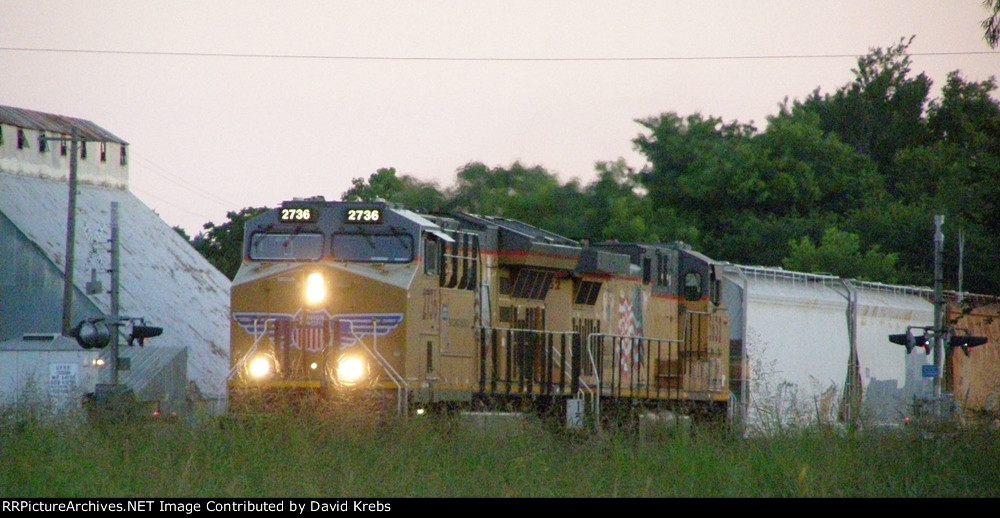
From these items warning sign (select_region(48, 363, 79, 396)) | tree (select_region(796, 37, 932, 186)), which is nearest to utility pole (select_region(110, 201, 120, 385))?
warning sign (select_region(48, 363, 79, 396))

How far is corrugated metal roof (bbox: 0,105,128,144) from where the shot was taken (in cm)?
4028

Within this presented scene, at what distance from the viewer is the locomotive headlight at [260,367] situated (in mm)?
15938

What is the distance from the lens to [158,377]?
28.8 m

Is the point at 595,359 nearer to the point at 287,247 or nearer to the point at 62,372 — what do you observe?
the point at 287,247

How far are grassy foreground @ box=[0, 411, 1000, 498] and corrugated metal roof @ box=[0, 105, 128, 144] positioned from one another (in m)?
28.6

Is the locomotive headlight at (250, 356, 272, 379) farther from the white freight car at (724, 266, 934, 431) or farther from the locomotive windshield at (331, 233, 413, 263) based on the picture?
the white freight car at (724, 266, 934, 431)

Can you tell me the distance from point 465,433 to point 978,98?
2251 inches

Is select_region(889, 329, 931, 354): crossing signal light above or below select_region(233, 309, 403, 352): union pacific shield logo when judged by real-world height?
below

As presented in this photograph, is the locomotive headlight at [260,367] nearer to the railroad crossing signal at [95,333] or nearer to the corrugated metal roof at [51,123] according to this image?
the railroad crossing signal at [95,333]

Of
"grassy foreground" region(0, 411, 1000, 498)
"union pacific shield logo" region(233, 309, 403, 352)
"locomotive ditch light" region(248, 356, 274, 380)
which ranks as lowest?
"grassy foreground" region(0, 411, 1000, 498)

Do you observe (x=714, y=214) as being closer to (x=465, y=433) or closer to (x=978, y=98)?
(x=978, y=98)

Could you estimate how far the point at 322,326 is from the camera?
16.0m

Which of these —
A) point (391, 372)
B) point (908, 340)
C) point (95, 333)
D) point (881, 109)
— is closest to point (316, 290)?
point (391, 372)

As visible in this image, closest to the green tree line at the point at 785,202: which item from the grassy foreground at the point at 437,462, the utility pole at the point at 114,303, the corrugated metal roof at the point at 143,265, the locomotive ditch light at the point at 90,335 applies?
the corrugated metal roof at the point at 143,265
